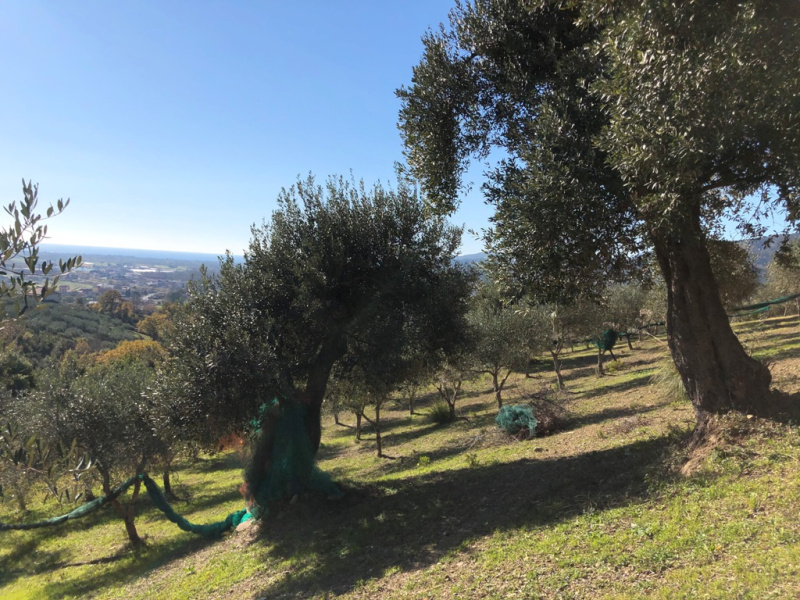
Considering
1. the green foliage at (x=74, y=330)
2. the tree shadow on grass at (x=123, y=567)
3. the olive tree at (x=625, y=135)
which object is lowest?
the tree shadow on grass at (x=123, y=567)

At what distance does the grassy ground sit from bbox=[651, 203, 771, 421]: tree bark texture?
0.47m

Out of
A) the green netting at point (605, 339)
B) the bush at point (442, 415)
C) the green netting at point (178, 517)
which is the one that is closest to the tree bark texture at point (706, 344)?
the green netting at point (178, 517)

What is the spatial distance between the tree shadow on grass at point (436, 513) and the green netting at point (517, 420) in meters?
3.26

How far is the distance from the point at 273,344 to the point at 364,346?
97.3 inches

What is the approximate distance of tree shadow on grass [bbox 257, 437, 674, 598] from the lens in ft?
24.7

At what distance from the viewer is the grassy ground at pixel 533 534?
4.99m

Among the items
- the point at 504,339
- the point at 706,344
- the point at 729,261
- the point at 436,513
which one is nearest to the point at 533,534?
the point at 436,513

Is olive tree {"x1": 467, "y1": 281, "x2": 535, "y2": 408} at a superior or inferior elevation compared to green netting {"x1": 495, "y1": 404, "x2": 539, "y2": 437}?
superior

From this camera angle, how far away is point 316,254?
36.4 ft

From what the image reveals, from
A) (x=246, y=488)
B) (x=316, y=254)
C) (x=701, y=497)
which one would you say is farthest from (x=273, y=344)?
(x=701, y=497)

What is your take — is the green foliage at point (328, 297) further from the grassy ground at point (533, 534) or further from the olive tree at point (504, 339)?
the olive tree at point (504, 339)

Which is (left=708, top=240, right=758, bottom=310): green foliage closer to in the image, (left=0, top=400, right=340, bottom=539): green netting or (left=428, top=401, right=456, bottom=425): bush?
(left=0, top=400, right=340, bottom=539): green netting

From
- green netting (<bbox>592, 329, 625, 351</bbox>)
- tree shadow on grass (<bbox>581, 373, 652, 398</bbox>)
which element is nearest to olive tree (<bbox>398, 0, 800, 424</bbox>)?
tree shadow on grass (<bbox>581, 373, 652, 398</bbox>)

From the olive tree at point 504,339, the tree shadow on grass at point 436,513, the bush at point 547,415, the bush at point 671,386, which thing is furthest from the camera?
the olive tree at point 504,339
